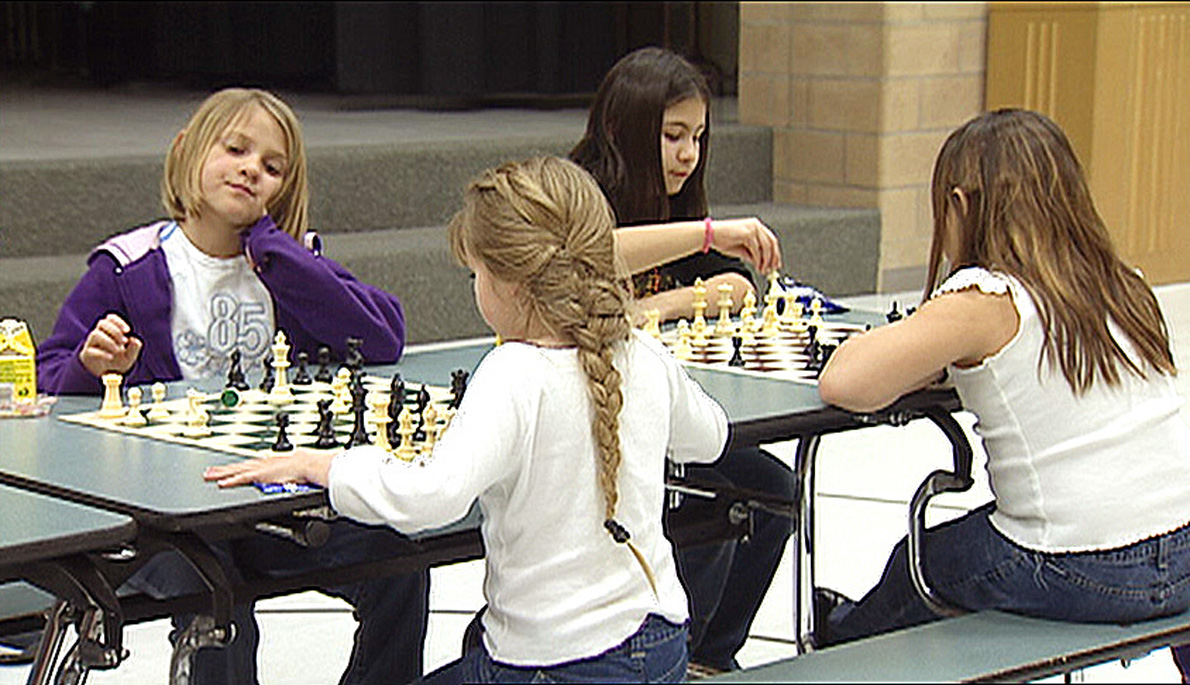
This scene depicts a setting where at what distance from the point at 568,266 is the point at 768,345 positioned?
4.04ft

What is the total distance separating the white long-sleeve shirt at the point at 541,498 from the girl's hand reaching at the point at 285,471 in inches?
3.4

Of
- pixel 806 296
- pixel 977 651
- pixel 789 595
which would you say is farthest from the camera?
pixel 789 595

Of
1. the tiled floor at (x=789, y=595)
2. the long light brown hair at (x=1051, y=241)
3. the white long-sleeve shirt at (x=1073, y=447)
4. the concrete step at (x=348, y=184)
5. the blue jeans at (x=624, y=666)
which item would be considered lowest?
the tiled floor at (x=789, y=595)

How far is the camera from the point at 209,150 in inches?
143

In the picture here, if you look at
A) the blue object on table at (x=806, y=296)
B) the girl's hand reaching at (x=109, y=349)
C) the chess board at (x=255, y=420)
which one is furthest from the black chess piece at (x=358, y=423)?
the blue object on table at (x=806, y=296)

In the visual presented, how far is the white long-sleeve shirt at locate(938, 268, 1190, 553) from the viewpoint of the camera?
3.03 m

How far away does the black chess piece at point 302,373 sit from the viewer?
348 centimetres

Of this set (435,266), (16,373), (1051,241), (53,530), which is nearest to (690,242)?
(1051,241)

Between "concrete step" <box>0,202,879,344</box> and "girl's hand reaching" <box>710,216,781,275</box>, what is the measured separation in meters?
3.24

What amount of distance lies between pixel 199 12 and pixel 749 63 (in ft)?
15.0

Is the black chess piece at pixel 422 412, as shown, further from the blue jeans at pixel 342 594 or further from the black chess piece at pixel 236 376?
the black chess piece at pixel 236 376

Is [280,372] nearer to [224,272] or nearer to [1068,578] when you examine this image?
[224,272]

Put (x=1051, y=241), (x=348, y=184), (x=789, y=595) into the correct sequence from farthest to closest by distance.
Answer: (x=348, y=184) < (x=789, y=595) < (x=1051, y=241)

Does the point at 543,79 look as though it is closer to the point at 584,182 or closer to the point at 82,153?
the point at 82,153
